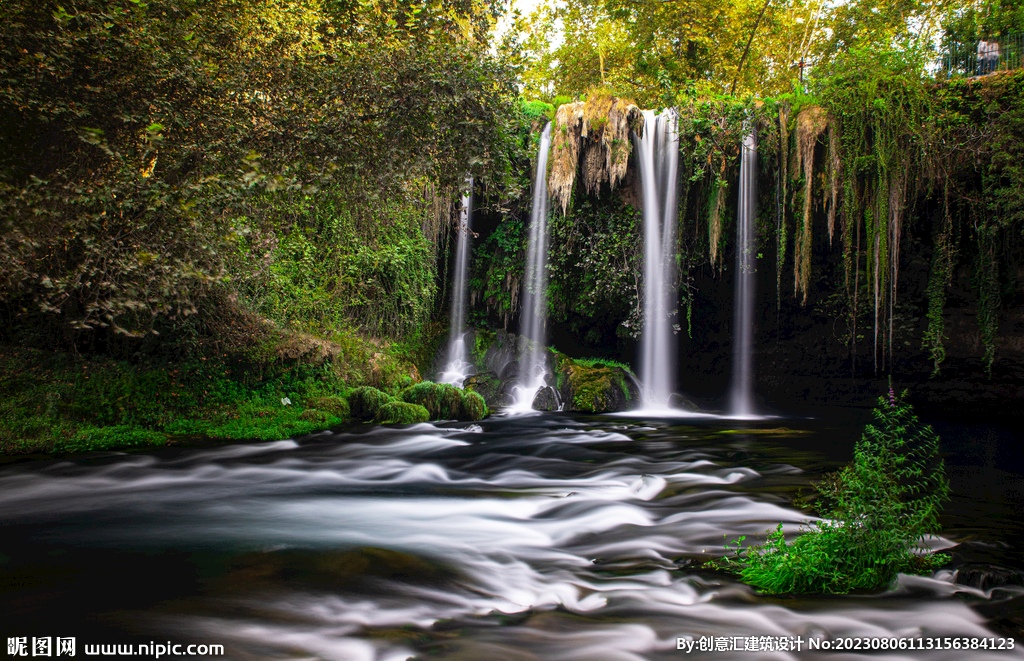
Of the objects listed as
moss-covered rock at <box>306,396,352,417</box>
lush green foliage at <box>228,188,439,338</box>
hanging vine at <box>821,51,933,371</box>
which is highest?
hanging vine at <box>821,51,933,371</box>

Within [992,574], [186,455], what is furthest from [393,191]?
[992,574]

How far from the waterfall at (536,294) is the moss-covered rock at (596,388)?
0.69 m

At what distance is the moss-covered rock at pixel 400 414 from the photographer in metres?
10.6

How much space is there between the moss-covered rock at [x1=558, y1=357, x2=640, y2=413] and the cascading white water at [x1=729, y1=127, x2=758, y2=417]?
2415 mm

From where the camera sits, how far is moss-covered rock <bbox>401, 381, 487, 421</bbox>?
1141 centimetres

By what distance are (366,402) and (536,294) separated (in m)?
5.96

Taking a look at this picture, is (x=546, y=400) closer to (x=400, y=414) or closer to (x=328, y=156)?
(x=400, y=414)

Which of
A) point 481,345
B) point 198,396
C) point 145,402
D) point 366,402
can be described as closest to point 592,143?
point 481,345

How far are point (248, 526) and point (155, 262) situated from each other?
3.13 metres

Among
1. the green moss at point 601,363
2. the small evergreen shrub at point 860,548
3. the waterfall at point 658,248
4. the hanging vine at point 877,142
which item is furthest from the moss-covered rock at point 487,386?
the small evergreen shrub at point 860,548

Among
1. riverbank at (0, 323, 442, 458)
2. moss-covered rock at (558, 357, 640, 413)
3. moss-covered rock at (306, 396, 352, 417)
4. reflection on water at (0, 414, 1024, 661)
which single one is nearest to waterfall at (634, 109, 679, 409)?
moss-covered rock at (558, 357, 640, 413)

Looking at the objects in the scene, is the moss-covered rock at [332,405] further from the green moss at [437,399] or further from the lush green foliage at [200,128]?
the lush green foliage at [200,128]

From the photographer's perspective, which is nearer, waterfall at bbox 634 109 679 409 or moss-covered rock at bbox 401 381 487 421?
moss-covered rock at bbox 401 381 487 421

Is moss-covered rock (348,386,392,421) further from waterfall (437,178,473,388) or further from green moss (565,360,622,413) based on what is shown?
green moss (565,360,622,413)
